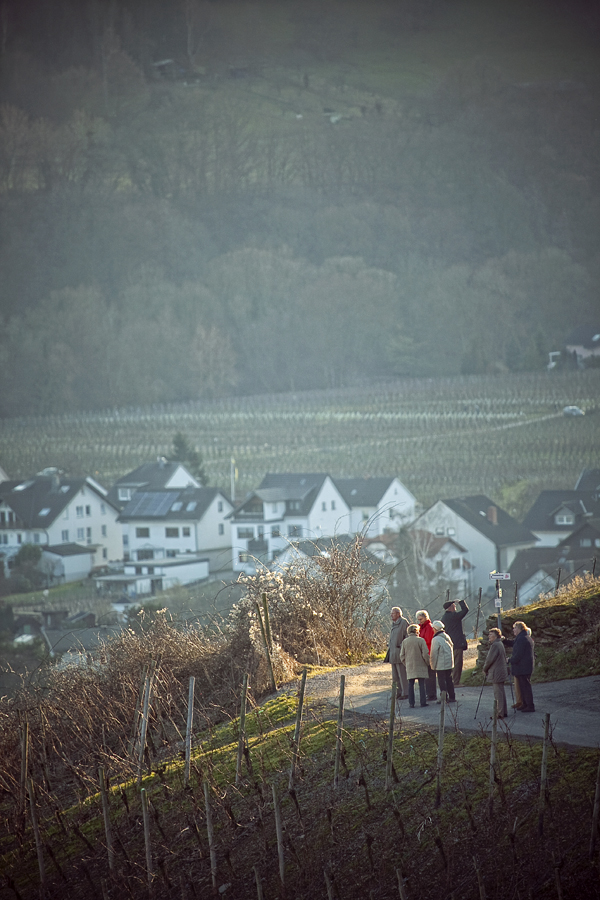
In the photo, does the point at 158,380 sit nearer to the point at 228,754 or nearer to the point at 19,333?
the point at 19,333

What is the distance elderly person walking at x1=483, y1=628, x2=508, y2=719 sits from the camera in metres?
13.1

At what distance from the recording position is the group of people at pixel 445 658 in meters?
13.3

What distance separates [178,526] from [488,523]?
68.9 ft

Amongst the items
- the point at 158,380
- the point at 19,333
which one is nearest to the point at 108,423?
the point at 158,380

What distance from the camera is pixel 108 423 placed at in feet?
487

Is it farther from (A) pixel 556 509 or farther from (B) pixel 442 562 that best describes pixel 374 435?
(B) pixel 442 562

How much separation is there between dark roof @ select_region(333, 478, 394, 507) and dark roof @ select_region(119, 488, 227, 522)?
9511mm

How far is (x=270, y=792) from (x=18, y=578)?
6124 cm

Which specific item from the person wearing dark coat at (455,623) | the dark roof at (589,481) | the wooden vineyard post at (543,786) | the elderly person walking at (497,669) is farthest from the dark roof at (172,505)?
the wooden vineyard post at (543,786)

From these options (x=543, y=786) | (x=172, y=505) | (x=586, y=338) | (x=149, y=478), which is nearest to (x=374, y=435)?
(x=149, y=478)

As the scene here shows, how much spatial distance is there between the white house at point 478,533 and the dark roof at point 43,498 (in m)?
27.0

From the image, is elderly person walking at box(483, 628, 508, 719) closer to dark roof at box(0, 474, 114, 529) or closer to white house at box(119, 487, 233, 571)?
white house at box(119, 487, 233, 571)

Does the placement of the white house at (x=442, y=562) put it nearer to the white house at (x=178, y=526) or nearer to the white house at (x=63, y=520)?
the white house at (x=178, y=526)

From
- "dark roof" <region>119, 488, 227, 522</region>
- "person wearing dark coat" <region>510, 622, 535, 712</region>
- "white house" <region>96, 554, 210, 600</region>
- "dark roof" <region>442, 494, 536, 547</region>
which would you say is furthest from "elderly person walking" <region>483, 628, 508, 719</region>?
"dark roof" <region>119, 488, 227, 522</region>
